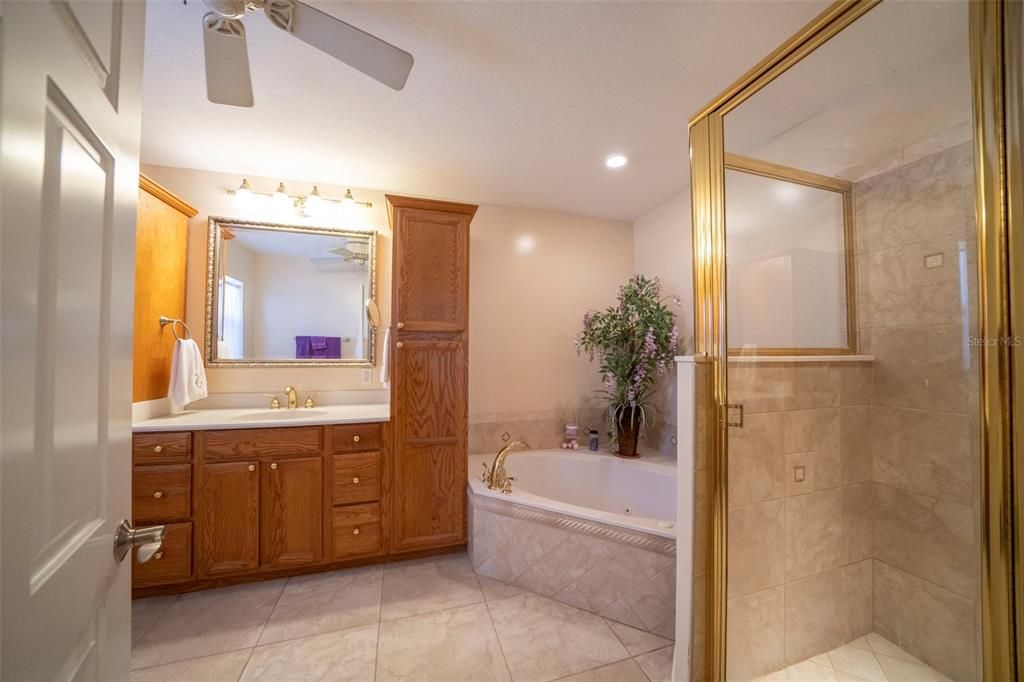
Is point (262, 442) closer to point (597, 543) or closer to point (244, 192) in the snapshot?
point (244, 192)

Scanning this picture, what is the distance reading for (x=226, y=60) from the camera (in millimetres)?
1151

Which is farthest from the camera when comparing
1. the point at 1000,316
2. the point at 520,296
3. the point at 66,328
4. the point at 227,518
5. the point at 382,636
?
the point at 520,296

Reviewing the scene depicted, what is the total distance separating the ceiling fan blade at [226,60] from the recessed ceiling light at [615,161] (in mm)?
1730

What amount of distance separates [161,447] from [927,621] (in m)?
3.28

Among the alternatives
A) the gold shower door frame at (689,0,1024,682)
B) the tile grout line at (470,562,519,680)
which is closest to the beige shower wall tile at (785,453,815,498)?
the gold shower door frame at (689,0,1024,682)

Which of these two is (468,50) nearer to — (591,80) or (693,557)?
(591,80)

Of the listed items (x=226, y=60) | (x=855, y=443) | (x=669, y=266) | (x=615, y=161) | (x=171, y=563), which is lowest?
(x=171, y=563)

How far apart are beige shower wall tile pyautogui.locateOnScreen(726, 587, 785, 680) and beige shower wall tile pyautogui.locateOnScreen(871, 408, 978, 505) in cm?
62

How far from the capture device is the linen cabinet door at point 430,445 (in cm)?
209

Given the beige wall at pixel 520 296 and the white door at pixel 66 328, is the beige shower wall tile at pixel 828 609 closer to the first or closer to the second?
the beige wall at pixel 520 296

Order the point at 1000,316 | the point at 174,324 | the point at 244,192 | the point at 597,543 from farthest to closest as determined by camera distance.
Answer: the point at 244,192 → the point at 174,324 → the point at 597,543 → the point at 1000,316

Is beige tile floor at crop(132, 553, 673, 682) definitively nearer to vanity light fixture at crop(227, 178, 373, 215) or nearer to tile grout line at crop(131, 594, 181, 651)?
tile grout line at crop(131, 594, 181, 651)

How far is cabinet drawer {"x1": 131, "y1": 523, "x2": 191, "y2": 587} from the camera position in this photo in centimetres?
175

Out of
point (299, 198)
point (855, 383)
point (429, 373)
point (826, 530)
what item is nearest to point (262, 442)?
point (429, 373)
